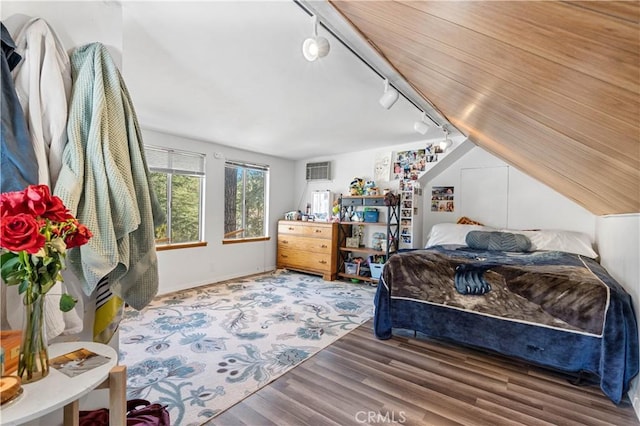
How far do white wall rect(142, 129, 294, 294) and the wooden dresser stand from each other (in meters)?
0.28

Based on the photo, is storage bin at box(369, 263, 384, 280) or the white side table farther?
storage bin at box(369, 263, 384, 280)

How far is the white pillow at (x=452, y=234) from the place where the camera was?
11.9ft

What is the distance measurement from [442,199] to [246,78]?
3.36m

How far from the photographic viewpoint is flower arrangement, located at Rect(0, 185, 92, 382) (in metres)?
0.67

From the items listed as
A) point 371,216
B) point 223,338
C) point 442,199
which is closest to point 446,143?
point 442,199

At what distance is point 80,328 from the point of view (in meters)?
1.13

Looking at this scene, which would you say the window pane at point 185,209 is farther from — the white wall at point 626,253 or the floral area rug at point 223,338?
the white wall at point 626,253

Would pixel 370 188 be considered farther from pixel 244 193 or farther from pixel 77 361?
pixel 77 361

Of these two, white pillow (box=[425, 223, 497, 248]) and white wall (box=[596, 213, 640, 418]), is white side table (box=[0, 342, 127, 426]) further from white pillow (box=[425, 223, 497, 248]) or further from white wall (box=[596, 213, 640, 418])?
white pillow (box=[425, 223, 497, 248])

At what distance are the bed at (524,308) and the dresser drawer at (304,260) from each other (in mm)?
2174

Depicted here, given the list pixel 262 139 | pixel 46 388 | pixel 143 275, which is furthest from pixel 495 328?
pixel 262 139

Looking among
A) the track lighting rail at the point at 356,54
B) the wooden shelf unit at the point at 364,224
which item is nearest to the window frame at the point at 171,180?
the wooden shelf unit at the point at 364,224

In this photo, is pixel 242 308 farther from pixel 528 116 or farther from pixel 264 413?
pixel 528 116

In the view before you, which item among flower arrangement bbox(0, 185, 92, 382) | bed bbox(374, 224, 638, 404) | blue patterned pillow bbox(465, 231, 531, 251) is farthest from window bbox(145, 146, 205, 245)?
blue patterned pillow bbox(465, 231, 531, 251)
